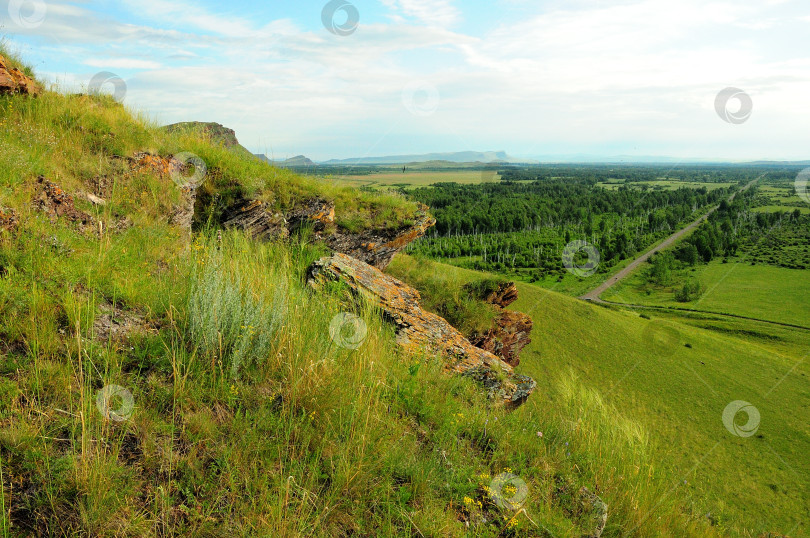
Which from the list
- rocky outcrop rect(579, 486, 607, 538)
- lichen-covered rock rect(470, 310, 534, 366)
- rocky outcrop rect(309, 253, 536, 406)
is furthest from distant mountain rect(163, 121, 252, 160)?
rocky outcrop rect(579, 486, 607, 538)

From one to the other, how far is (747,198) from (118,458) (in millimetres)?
232737

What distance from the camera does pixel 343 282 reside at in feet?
22.3

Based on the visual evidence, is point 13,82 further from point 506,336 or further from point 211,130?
point 506,336

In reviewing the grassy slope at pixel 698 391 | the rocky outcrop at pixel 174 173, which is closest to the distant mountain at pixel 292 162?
the rocky outcrop at pixel 174 173

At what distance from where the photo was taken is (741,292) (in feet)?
296

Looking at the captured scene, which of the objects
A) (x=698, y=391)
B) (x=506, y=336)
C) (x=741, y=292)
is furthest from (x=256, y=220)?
(x=741, y=292)

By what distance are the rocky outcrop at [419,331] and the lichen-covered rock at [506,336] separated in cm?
845

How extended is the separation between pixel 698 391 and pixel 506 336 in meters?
28.0

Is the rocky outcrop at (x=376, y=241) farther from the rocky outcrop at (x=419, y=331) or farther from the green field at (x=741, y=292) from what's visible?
the green field at (x=741, y=292)

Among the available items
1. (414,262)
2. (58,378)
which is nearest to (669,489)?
(58,378)

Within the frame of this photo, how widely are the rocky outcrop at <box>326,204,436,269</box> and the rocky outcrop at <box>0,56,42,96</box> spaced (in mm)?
6954

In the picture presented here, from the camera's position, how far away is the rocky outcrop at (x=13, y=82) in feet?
24.3

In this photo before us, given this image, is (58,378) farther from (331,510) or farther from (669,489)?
(669,489)

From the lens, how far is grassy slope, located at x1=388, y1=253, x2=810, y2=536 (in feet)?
80.4
